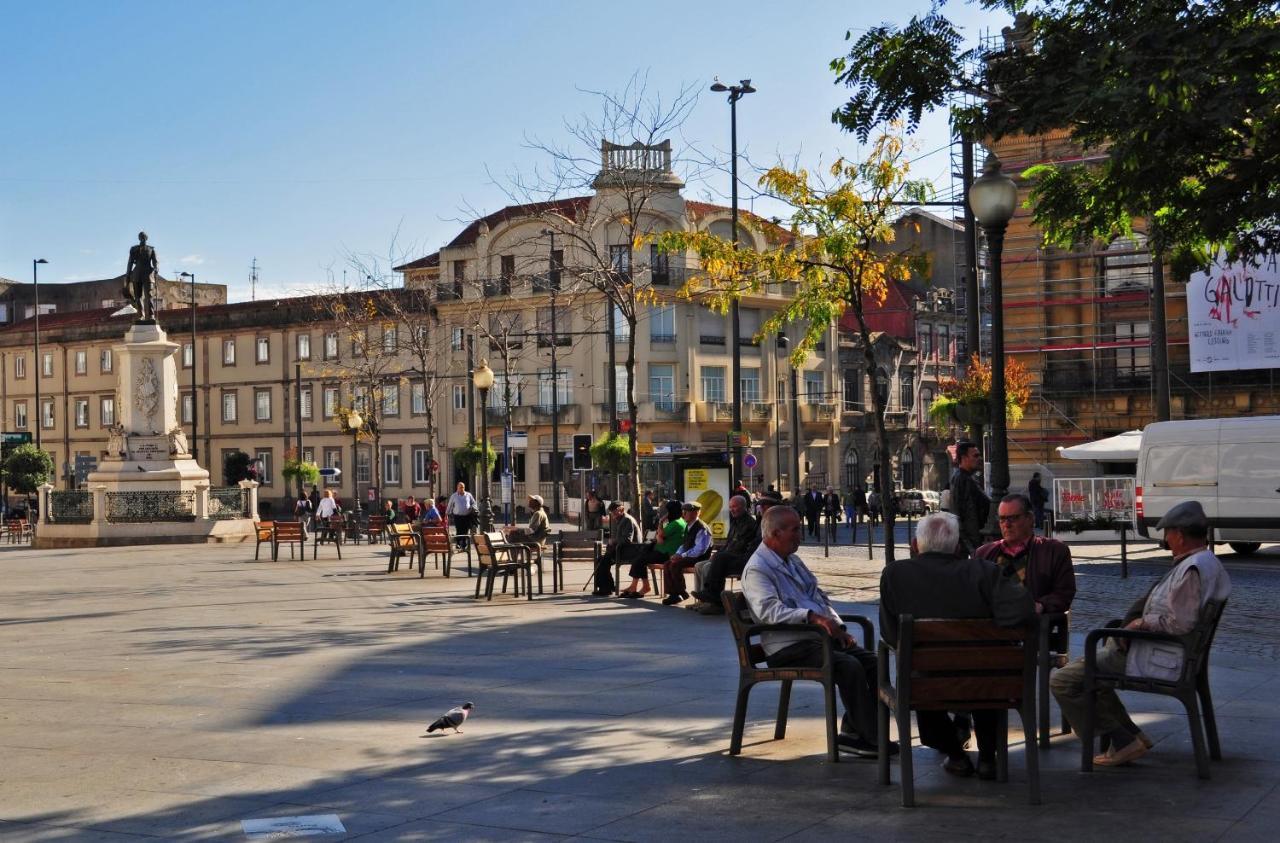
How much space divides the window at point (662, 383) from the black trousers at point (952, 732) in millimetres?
58779

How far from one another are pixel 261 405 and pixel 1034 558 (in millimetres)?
72532

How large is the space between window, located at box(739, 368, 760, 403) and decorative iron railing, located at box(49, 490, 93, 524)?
32755 mm

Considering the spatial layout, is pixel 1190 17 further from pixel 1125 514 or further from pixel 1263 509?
pixel 1125 514

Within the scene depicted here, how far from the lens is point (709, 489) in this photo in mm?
27422

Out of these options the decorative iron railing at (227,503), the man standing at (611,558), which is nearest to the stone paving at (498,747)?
the man standing at (611,558)

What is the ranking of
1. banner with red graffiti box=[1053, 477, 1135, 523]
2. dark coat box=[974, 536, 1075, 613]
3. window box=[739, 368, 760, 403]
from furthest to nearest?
window box=[739, 368, 760, 403], banner with red graffiti box=[1053, 477, 1135, 523], dark coat box=[974, 536, 1075, 613]

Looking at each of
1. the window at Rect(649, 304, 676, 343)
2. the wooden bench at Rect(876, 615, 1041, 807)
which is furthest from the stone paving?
the window at Rect(649, 304, 676, 343)

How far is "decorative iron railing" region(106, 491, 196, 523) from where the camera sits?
135 ft

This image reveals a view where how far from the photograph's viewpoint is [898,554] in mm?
31281

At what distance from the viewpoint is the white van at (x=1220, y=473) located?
24.8m

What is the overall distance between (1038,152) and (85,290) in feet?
229

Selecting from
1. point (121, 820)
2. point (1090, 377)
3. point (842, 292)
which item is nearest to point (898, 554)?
point (842, 292)

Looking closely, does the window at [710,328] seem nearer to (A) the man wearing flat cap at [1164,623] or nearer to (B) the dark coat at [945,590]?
(A) the man wearing flat cap at [1164,623]

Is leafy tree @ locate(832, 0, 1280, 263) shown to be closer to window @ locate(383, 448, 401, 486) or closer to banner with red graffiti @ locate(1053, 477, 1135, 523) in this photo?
banner with red graffiti @ locate(1053, 477, 1135, 523)
